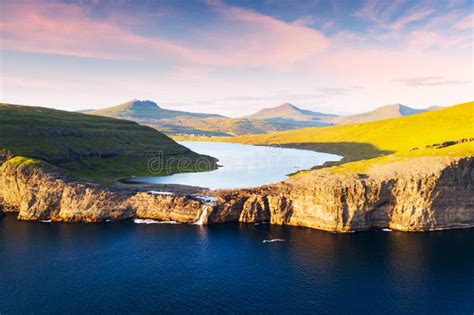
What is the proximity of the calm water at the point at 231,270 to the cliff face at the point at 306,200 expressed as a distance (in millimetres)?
7198

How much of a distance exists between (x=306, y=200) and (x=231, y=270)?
48.1 m

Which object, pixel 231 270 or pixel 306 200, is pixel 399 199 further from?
pixel 231 270

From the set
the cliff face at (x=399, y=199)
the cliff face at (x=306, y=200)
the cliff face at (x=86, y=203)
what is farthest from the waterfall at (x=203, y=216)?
the cliff face at (x=399, y=199)

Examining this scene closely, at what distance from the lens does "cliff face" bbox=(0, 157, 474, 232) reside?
120 m

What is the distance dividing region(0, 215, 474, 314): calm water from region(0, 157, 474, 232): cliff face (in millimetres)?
7198

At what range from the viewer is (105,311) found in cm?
7131

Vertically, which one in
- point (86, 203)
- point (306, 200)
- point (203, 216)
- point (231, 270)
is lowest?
point (231, 270)

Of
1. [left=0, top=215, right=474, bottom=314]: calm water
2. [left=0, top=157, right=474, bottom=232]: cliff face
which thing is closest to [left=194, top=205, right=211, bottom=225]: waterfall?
[left=0, top=157, right=474, bottom=232]: cliff face

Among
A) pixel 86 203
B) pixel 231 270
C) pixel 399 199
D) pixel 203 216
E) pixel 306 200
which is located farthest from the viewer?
pixel 86 203

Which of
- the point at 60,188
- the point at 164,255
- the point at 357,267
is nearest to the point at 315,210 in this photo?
the point at 357,267

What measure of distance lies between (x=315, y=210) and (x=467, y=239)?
160ft

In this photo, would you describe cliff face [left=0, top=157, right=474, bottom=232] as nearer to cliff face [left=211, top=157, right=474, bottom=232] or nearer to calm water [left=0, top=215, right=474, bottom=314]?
cliff face [left=211, top=157, right=474, bottom=232]

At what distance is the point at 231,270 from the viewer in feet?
297

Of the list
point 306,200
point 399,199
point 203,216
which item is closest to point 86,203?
point 203,216
